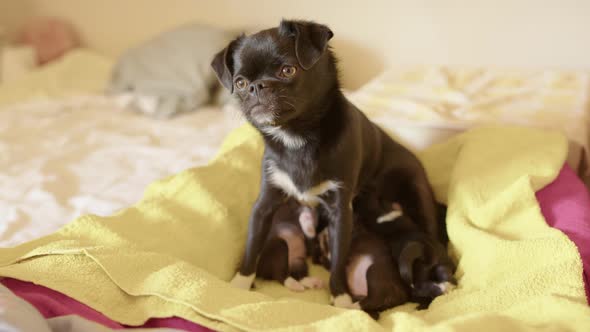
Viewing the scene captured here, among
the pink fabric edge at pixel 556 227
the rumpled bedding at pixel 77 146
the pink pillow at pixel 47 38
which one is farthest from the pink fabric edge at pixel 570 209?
the pink pillow at pixel 47 38

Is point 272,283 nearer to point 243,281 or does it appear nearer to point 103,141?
point 243,281

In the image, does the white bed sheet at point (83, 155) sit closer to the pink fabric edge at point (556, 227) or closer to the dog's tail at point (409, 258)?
the pink fabric edge at point (556, 227)

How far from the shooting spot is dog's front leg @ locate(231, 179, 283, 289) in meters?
1.48

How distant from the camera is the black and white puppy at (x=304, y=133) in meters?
1.25

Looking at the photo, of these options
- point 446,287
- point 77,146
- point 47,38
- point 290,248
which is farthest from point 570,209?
point 47,38

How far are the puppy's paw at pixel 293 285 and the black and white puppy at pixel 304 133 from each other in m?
0.10

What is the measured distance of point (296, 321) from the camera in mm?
1115

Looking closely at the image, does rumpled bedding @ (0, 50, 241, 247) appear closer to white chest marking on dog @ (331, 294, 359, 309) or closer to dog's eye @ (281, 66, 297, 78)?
dog's eye @ (281, 66, 297, 78)

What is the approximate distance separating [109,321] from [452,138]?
1397mm

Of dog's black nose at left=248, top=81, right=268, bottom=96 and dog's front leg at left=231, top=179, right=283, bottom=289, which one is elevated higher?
dog's black nose at left=248, top=81, right=268, bottom=96

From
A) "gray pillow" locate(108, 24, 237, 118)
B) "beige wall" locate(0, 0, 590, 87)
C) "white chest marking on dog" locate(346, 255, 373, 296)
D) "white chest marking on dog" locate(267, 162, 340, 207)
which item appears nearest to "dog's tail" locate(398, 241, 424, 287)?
"white chest marking on dog" locate(346, 255, 373, 296)

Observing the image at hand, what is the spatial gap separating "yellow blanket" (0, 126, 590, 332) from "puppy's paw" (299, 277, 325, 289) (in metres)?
0.02

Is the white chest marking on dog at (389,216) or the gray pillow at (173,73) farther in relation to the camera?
the gray pillow at (173,73)

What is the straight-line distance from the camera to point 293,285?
1479 millimetres
